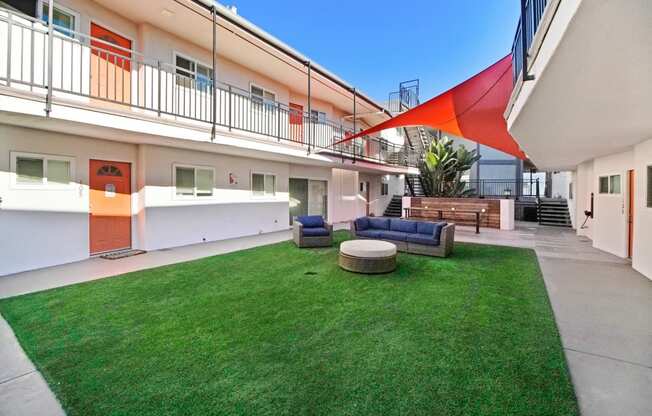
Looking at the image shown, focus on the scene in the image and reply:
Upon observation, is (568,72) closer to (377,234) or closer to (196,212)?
(377,234)

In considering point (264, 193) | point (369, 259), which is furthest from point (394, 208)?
point (369, 259)

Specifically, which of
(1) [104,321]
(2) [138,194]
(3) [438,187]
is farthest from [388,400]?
(3) [438,187]

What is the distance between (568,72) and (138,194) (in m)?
9.93

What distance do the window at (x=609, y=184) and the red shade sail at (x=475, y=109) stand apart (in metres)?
2.94

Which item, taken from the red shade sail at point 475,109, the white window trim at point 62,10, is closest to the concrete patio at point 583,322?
the red shade sail at point 475,109

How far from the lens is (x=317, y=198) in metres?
16.1

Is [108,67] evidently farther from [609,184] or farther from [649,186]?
[609,184]

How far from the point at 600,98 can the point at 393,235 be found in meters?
5.83

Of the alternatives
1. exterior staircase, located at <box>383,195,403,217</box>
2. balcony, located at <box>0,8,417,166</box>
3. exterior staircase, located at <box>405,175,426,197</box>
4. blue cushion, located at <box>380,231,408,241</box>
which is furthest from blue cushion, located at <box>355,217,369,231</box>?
exterior staircase, located at <box>405,175,426,197</box>

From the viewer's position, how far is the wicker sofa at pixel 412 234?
27.6 ft

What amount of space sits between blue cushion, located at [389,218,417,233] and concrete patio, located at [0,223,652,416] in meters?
3.31

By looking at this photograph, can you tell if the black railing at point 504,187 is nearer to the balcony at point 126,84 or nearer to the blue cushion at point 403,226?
the balcony at point 126,84

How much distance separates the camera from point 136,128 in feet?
22.3

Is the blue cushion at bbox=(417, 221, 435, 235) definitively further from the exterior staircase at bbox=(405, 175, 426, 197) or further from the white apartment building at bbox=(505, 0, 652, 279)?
the exterior staircase at bbox=(405, 175, 426, 197)
